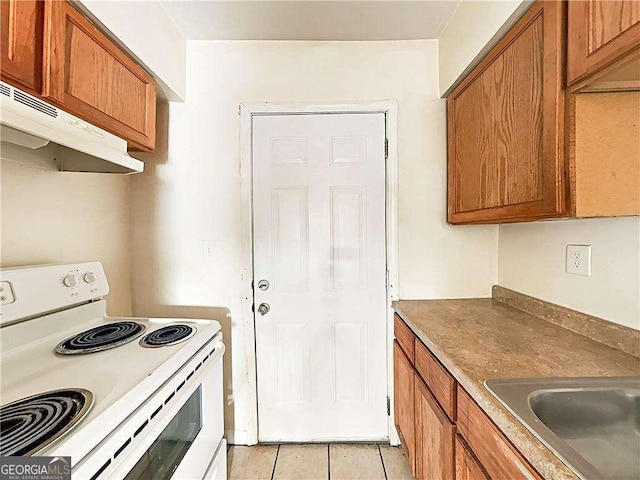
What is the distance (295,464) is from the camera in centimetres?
178

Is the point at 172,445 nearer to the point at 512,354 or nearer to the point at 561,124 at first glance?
the point at 512,354

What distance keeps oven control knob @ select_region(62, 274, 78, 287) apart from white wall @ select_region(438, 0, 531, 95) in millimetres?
2016

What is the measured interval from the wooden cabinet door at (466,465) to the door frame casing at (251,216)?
885 mm

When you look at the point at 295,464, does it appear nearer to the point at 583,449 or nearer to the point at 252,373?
the point at 252,373

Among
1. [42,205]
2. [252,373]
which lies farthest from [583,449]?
[42,205]

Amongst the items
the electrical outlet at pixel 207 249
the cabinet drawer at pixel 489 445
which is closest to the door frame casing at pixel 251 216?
the electrical outlet at pixel 207 249

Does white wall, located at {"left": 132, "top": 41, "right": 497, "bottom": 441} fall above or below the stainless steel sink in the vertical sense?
above

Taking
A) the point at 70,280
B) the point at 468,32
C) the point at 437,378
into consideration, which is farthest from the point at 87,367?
the point at 468,32

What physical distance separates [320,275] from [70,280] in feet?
3.94

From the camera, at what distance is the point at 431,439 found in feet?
4.15

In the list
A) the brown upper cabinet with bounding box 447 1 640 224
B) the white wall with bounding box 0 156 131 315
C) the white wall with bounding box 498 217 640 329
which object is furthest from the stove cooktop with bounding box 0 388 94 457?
the white wall with bounding box 498 217 640 329

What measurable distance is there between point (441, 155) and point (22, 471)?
2.09m

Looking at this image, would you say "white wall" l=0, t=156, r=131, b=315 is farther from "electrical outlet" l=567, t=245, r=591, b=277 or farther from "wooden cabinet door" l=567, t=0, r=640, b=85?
"electrical outlet" l=567, t=245, r=591, b=277

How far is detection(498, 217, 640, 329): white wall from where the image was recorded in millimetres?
1111
